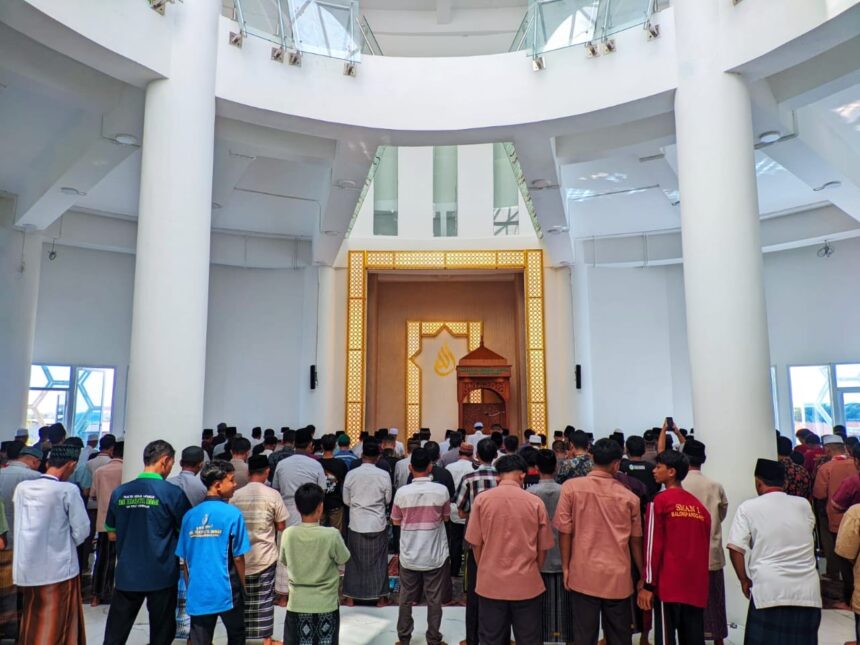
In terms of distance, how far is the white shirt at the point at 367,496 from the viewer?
5.94 m

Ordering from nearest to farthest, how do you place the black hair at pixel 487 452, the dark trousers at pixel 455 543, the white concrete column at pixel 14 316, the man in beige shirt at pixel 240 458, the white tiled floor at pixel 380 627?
the white tiled floor at pixel 380 627 → the black hair at pixel 487 452 → the man in beige shirt at pixel 240 458 → the dark trousers at pixel 455 543 → the white concrete column at pixel 14 316

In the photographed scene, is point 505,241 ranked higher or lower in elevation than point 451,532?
higher

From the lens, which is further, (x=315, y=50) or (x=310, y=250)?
(x=310, y=250)

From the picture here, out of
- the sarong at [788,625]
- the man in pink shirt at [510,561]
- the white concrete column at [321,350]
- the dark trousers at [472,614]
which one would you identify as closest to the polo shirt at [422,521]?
the dark trousers at [472,614]

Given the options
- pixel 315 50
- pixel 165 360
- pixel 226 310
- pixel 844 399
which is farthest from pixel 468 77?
pixel 844 399

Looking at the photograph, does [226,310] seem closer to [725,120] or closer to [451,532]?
[451,532]

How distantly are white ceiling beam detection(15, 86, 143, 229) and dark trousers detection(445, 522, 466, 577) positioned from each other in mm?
6036

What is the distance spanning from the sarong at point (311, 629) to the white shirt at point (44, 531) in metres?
1.55

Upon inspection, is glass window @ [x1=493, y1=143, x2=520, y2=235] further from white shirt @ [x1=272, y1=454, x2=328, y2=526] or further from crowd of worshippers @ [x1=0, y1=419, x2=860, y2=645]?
crowd of worshippers @ [x1=0, y1=419, x2=860, y2=645]

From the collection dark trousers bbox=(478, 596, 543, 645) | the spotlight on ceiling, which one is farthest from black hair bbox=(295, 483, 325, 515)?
the spotlight on ceiling

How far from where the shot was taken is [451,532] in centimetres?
710

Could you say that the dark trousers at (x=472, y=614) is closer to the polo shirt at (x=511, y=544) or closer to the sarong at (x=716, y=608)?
the polo shirt at (x=511, y=544)

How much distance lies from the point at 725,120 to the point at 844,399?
806cm

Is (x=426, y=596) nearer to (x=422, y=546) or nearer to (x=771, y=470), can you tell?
(x=422, y=546)
